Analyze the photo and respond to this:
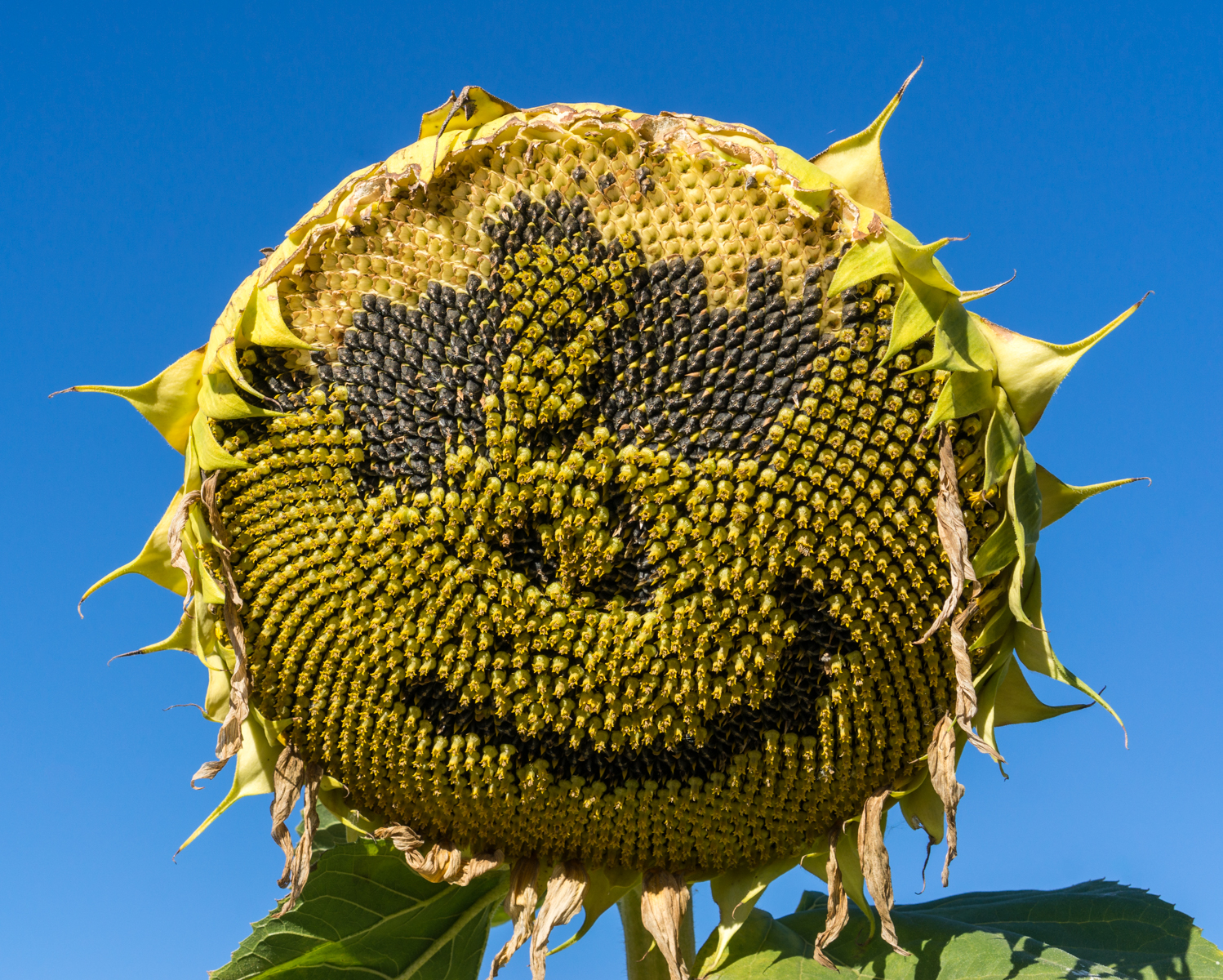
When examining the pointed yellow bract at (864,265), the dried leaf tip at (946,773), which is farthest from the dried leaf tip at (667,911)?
the pointed yellow bract at (864,265)

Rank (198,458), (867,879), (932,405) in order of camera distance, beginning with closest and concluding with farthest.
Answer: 1. (932,405)
2. (198,458)
3. (867,879)

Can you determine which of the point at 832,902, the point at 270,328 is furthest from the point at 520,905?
the point at 270,328

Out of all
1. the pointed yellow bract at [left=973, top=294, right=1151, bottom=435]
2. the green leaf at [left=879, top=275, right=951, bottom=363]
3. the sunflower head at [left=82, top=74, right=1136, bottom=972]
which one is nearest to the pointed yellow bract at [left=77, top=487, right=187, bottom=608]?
the sunflower head at [left=82, top=74, right=1136, bottom=972]

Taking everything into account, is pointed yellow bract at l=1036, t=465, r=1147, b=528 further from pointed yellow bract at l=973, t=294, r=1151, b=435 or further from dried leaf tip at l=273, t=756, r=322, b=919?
dried leaf tip at l=273, t=756, r=322, b=919

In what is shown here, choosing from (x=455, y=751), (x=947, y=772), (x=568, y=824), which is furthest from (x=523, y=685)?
(x=947, y=772)

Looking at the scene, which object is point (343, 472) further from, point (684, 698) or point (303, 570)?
point (684, 698)

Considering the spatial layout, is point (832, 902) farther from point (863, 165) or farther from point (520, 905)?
point (863, 165)
